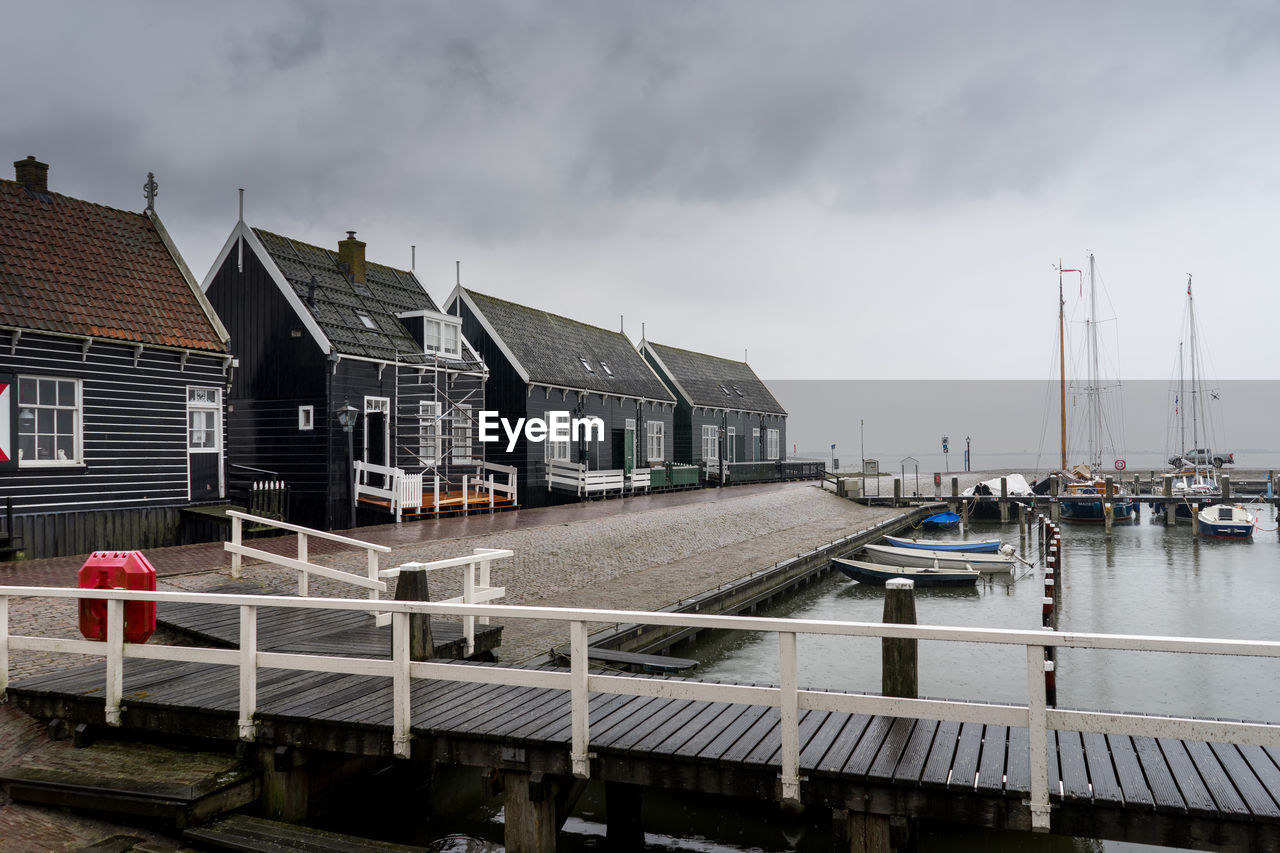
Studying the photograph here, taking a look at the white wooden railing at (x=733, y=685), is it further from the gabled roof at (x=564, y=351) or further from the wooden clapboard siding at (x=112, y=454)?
the gabled roof at (x=564, y=351)

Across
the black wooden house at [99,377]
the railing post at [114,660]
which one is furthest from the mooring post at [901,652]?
the black wooden house at [99,377]

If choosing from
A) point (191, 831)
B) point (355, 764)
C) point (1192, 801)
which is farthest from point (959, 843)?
point (191, 831)

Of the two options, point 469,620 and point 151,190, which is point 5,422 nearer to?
point 151,190

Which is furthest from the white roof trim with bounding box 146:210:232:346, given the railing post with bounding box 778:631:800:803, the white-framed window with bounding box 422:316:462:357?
the railing post with bounding box 778:631:800:803

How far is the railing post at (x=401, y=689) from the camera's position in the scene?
21.2 ft

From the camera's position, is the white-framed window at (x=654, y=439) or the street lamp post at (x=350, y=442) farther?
the white-framed window at (x=654, y=439)

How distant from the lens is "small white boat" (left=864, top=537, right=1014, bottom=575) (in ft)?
77.8

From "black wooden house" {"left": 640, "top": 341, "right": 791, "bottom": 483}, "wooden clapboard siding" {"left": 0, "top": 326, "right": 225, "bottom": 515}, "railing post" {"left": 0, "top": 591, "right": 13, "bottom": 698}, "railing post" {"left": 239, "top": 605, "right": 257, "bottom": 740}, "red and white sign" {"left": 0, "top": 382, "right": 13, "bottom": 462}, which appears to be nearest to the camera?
"railing post" {"left": 239, "top": 605, "right": 257, "bottom": 740}

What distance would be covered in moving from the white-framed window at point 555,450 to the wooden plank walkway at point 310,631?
70.1ft

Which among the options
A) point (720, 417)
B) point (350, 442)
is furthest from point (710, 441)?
point (350, 442)

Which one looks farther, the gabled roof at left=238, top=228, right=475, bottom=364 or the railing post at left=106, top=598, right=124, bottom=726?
the gabled roof at left=238, top=228, right=475, bottom=364

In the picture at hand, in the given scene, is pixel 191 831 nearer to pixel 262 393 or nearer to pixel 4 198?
pixel 4 198

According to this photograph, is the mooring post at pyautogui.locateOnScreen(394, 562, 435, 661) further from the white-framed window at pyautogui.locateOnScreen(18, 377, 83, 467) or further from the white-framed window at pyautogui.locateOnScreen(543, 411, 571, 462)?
the white-framed window at pyautogui.locateOnScreen(543, 411, 571, 462)

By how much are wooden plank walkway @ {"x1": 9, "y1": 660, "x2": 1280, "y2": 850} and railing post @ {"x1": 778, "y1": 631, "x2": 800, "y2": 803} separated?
114mm
